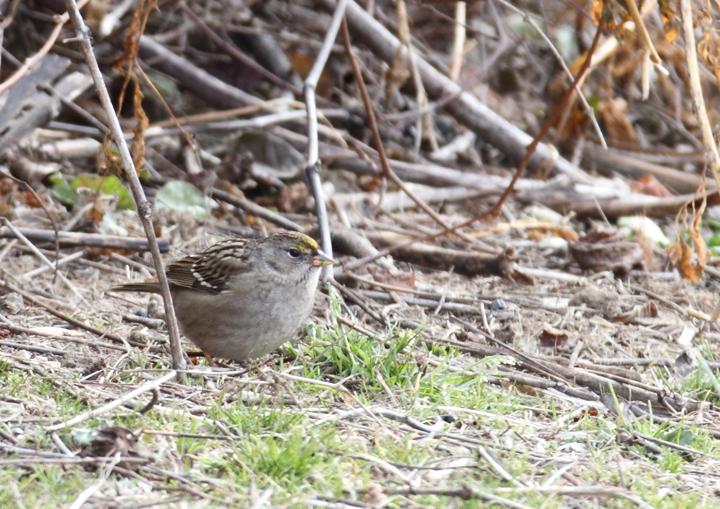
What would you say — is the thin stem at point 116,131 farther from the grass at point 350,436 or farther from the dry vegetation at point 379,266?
the grass at point 350,436

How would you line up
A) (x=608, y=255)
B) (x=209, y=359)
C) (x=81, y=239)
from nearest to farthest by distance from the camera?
1. (x=209, y=359)
2. (x=81, y=239)
3. (x=608, y=255)

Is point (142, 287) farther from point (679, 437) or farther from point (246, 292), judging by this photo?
point (679, 437)

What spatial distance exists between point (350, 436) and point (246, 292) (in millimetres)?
1272

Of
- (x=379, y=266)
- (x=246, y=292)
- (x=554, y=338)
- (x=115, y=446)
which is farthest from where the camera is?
(x=379, y=266)

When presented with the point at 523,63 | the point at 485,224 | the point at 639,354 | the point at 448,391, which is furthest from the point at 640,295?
the point at 523,63

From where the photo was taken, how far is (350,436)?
326 centimetres

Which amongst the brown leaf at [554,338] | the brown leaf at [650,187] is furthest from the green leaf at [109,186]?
the brown leaf at [650,187]

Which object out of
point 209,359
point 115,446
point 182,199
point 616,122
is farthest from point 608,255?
point 115,446

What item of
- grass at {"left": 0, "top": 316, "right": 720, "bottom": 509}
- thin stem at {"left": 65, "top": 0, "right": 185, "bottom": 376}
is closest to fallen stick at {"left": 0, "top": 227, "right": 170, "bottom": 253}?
grass at {"left": 0, "top": 316, "right": 720, "bottom": 509}

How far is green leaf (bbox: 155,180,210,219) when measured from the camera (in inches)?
255

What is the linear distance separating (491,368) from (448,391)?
1.61ft

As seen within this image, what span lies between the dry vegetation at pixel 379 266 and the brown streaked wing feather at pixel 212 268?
257 millimetres

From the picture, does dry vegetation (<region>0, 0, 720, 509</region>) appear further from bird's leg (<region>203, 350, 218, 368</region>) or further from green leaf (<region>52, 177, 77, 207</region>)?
bird's leg (<region>203, 350, 218, 368</region>)

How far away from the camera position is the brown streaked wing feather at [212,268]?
14.7 ft
